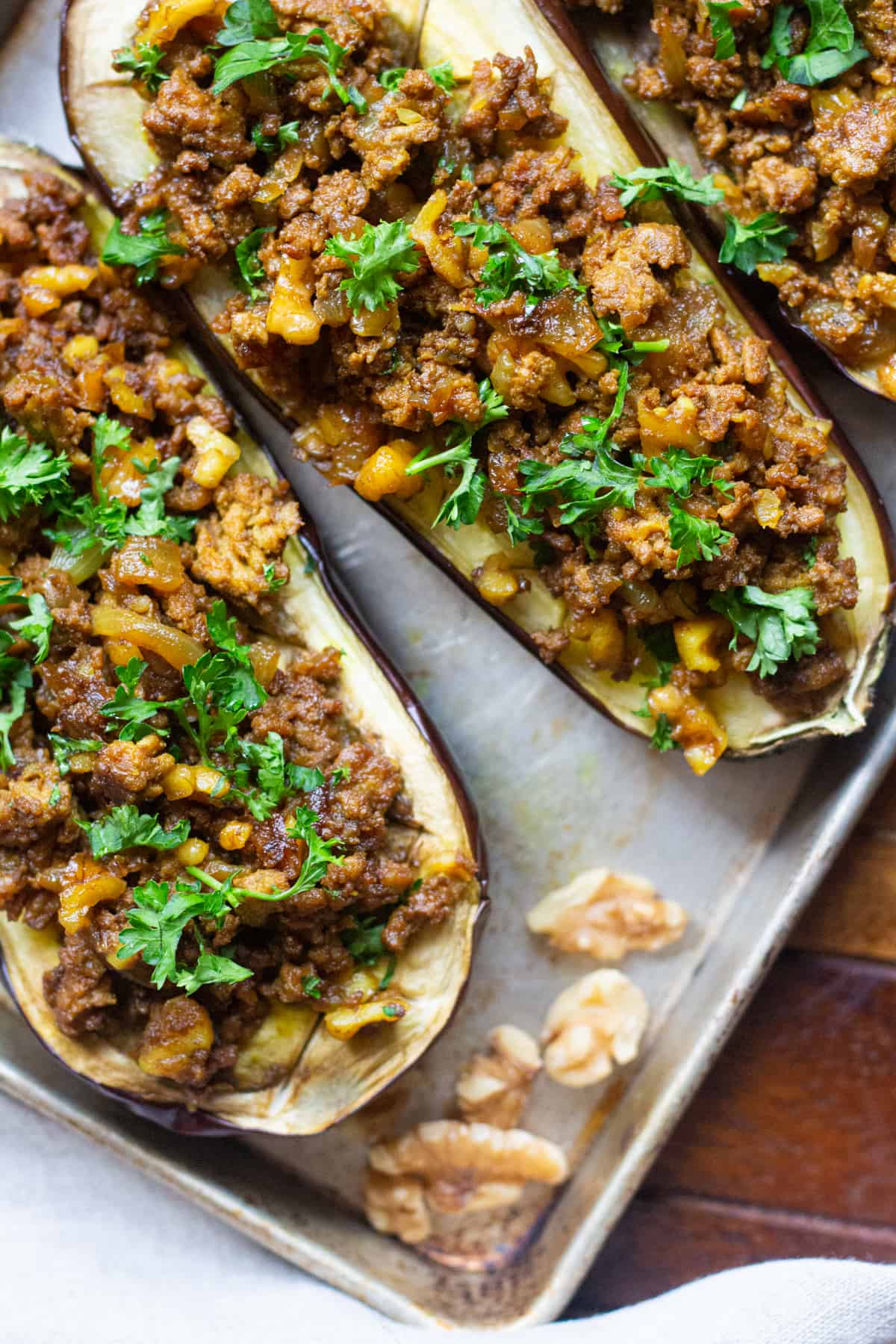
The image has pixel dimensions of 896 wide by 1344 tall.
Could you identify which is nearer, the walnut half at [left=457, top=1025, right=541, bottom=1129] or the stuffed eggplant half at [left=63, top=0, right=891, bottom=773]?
the stuffed eggplant half at [left=63, top=0, right=891, bottom=773]

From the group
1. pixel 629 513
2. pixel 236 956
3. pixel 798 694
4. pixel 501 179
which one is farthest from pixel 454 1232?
pixel 501 179

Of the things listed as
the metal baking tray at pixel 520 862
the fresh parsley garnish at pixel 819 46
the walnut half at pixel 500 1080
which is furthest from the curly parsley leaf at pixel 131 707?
the fresh parsley garnish at pixel 819 46

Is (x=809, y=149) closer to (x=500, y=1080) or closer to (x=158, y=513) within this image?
(x=158, y=513)

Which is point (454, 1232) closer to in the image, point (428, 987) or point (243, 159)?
point (428, 987)

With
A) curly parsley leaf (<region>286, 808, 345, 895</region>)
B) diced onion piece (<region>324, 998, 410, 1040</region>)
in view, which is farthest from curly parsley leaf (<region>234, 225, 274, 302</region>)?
diced onion piece (<region>324, 998, 410, 1040</region>)

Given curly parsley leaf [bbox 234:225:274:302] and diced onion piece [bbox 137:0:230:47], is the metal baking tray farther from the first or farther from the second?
diced onion piece [bbox 137:0:230:47]

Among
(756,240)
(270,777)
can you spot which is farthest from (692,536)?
(270,777)

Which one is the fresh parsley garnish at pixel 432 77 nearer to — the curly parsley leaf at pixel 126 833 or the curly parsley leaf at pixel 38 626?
the curly parsley leaf at pixel 38 626

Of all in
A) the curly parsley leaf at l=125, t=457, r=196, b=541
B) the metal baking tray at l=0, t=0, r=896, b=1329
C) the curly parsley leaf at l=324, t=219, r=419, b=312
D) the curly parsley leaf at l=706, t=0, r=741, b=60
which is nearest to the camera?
the curly parsley leaf at l=324, t=219, r=419, b=312
